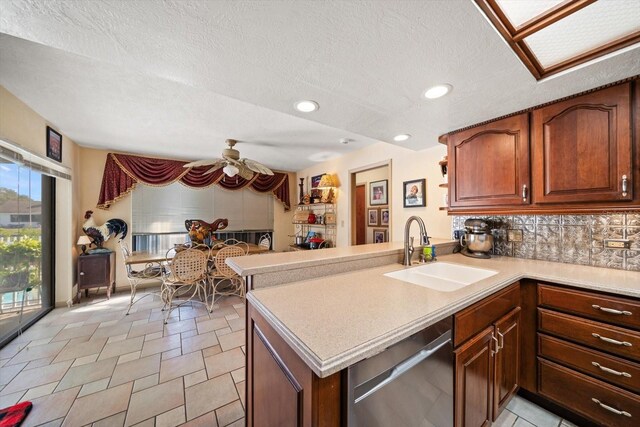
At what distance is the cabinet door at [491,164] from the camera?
1712 millimetres

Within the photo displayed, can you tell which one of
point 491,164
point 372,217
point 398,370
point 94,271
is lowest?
point 94,271

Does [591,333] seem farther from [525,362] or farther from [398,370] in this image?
[398,370]

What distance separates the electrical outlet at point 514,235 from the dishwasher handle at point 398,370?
1625mm

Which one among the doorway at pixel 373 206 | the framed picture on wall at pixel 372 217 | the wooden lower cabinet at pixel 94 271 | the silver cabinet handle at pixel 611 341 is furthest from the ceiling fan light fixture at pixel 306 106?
the wooden lower cabinet at pixel 94 271

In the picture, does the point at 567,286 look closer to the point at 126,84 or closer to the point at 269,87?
the point at 269,87

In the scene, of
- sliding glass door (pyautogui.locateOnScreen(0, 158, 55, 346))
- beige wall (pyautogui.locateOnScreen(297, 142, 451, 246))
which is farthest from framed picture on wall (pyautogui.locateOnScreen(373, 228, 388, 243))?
sliding glass door (pyautogui.locateOnScreen(0, 158, 55, 346))

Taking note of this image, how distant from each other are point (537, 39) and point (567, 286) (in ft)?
4.49

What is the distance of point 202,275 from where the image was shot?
313 centimetres

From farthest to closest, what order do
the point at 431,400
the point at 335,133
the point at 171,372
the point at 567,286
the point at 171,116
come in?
the point at 335,133 < the point at 171,116 < the point at 171,372 < the point at 567,286 < the point at 431,400

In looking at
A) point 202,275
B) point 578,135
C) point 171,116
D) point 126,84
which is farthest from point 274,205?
point 578,135

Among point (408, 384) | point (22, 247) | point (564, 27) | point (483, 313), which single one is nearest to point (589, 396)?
point (483, 313)

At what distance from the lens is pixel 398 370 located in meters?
0.80

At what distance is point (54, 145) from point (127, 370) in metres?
2.82

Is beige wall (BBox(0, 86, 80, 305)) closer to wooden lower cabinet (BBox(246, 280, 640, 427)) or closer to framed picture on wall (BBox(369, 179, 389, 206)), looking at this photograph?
wooden lower cabinet (BBox(246, 280, 640, 427))
